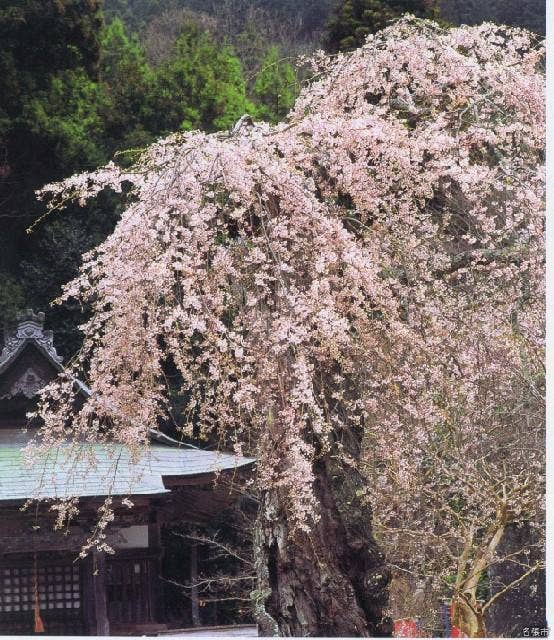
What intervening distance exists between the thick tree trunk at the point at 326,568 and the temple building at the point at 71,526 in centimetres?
250

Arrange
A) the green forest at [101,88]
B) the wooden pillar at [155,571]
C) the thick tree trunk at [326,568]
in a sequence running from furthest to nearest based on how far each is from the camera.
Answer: the green forest at [101,88] → the wooden pillar at [155,571] → the thick tree trunk at [326,568]

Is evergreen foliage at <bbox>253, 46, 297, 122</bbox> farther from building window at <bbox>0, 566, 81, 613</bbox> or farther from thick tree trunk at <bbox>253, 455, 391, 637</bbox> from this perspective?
thick tree trunk at <bbox>253, 455, 391, 637</bbox>

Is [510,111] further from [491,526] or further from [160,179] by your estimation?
[491,526]

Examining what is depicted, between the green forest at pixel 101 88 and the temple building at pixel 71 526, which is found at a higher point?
the green forest at pixel 101 88

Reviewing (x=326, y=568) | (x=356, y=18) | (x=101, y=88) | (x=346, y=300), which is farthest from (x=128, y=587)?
(x=356, y=18)

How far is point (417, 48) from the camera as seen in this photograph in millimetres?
4062

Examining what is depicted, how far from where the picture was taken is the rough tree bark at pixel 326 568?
3527 millimetres

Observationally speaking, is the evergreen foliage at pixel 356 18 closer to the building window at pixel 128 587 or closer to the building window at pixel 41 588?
the building window at pixel 128 587

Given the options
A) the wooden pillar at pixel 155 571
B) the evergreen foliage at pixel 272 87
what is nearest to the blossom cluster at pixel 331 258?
the wooden pillar at pixel 155 571

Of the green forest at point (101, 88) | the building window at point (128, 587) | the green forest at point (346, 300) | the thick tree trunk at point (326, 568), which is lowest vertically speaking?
the building window at point (128, 587)

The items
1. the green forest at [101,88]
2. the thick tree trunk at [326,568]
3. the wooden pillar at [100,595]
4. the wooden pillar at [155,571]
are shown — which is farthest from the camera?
the green forest at [101,88]

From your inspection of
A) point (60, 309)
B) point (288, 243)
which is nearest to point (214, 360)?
point (288, 243)

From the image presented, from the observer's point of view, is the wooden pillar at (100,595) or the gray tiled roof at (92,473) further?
the wooden pillar at (100,595)

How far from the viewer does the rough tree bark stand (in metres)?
3.53
